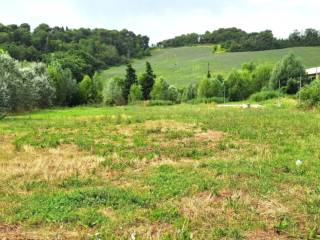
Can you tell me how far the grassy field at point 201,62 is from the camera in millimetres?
114688

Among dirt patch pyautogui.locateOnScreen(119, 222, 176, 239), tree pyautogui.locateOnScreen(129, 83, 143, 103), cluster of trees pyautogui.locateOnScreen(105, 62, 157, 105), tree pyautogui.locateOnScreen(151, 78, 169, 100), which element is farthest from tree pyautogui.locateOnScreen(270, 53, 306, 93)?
dirt patch pyautogui.locateOnScreen(119, 222, 176, 239)

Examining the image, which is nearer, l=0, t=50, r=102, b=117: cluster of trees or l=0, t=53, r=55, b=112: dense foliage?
l=0, t=53, r=55, b=112: dense foliage

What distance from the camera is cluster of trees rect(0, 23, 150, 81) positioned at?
108125mm

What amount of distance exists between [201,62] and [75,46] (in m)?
38.3

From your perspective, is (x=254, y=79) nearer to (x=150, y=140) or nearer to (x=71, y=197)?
(x=150, y=140)

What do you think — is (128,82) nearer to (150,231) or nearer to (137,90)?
(137,90)

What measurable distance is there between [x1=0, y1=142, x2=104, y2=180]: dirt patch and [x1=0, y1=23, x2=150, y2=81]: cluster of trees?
77612 millimetres

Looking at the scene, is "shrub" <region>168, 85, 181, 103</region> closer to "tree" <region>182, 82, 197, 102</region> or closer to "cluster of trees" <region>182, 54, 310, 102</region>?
"tree" <region>182, 82, 197, 102</region>

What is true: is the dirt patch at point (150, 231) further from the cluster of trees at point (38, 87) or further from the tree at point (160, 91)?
the tree at point (160, 91)

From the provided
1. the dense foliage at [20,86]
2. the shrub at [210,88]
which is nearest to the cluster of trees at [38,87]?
the dense foliage at [20,86]

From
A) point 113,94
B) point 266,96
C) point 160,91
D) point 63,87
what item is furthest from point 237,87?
point 63,87

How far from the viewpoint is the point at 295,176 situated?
480 inches

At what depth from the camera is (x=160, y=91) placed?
84.0m

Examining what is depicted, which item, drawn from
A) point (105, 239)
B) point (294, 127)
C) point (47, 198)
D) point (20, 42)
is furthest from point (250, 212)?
point (20, 42)
